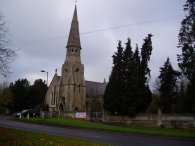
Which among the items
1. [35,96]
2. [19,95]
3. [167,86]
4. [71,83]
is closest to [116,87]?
[167,86]

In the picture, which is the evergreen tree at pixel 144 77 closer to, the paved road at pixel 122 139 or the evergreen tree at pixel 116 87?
the evergreen tree at pixel 116 87

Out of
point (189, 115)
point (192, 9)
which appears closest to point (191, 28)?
point (192, 9)

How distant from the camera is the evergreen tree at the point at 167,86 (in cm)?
5806

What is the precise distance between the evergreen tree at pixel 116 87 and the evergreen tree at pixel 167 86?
29.7ft

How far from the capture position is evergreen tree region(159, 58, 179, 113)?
58.1 metres

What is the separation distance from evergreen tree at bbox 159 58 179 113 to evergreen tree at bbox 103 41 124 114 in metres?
9.06

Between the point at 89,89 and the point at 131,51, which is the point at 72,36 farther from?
the point at 131,51

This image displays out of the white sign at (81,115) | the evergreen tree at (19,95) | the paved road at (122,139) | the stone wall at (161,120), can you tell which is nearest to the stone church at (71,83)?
the evergreen tree at (19,95)

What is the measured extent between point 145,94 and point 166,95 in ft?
23.3

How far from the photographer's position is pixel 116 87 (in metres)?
54.5

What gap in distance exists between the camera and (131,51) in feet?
187

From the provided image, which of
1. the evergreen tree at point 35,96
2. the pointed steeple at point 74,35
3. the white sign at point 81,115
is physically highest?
the pointed steeple at point 74,35

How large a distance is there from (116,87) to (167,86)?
35.9 feet

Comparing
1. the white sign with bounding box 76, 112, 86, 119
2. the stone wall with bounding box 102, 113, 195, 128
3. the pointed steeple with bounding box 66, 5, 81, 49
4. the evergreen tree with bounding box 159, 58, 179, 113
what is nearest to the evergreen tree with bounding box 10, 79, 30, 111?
the pointed steeple with bounding box 66, 5, 81, 49
